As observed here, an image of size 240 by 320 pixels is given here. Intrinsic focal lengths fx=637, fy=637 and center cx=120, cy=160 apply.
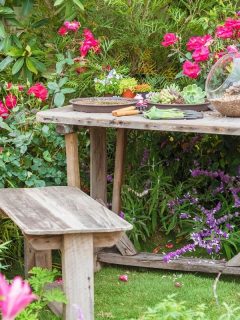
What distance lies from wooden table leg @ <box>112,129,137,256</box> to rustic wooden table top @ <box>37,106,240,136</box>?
1.66 feet

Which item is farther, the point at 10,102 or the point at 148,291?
the point at 10,102

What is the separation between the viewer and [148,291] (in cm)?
356

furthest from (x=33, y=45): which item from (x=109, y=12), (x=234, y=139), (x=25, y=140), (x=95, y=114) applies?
(x=234, y=139)

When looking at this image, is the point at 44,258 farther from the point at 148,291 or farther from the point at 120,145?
the point at 120,145

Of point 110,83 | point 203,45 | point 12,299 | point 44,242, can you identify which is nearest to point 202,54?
point 203,45

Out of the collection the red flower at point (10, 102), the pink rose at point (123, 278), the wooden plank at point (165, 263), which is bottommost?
the pink rose at point (123, 278)

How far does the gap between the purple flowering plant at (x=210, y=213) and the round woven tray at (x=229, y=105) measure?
0.94m

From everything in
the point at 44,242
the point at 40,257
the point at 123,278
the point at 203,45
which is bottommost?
the point at 123,278

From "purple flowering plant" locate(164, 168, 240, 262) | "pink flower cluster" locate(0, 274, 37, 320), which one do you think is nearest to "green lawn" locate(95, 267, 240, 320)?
"purple flowering plant" locate(164, 168, 240, 262)

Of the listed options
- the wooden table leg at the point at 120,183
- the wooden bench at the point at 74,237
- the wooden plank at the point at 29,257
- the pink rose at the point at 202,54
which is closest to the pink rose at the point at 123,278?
the wooden table leg at the point at 120,183

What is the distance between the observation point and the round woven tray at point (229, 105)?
3105 millimetres

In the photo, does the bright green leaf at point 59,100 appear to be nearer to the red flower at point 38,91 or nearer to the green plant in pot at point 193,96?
the red flower at point 38,91

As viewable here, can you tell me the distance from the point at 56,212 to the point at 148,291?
95 cm

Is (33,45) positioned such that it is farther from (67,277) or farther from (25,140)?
(67,277)
